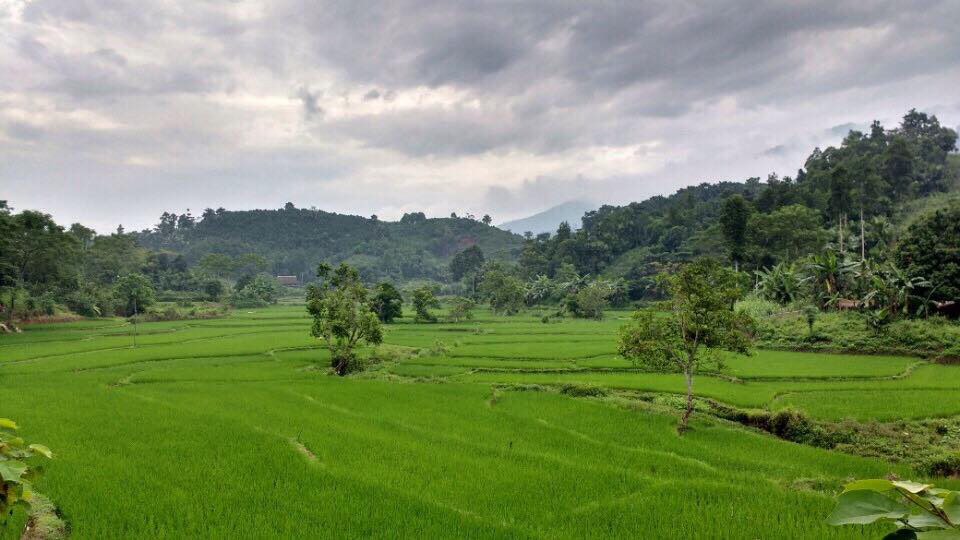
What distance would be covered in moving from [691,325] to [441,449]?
5928 millimetres

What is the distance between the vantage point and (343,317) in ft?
70.0

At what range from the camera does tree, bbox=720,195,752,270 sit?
132 ft

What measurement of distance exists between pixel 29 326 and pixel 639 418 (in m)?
43.2

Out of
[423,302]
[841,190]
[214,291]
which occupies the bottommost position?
[423,302]

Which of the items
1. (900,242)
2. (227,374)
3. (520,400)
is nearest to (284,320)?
(227,374)

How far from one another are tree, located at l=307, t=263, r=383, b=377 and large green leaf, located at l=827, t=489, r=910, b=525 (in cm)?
2048

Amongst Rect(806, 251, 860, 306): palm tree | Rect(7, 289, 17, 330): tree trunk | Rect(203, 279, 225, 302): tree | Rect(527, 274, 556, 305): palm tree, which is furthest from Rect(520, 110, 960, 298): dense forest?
Rect(7, 289, 17, 330): tree trunk

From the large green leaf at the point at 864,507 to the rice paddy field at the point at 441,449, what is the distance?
16.5ft

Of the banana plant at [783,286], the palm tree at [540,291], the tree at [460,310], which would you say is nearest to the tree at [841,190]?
the banana plant at [783,286]

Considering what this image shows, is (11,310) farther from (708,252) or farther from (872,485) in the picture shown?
(708,252)

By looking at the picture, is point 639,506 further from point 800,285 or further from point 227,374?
point 800,285

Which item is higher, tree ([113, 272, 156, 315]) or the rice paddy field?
tree ([113, 272, 156, 315])

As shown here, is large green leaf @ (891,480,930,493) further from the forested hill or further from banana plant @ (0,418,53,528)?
the forested hill

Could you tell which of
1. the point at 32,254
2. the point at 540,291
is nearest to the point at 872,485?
the point at 32,254
